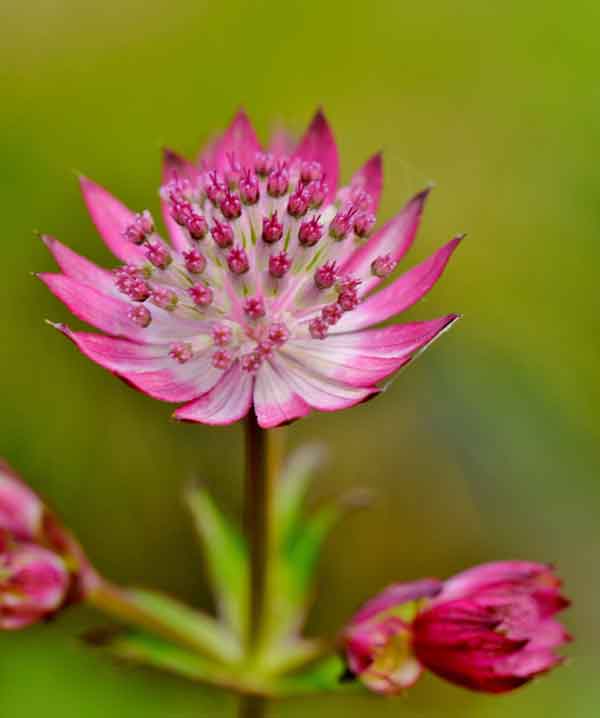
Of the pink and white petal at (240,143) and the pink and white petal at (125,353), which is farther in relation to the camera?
the pink and white petal at (240,143)

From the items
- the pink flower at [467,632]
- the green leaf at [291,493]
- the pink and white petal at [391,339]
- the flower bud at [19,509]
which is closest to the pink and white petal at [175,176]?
the pink and white petal at [391,339]

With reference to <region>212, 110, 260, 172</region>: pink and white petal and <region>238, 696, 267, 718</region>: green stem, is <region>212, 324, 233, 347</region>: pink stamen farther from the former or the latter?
<region>238, 696, 267, 718</region>: green stem

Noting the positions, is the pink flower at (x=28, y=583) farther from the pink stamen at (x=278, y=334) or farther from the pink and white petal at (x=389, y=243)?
the pink and white petal at (x=389, y=243)

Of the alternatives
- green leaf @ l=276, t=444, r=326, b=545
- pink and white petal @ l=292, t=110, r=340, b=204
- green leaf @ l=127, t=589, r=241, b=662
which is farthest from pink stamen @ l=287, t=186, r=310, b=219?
green leaf @ l=127, t=589, r=241, b=662

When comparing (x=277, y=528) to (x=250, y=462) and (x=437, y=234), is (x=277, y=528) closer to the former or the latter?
(x=250, y=462)

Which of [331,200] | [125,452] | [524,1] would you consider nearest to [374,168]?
[331,200]

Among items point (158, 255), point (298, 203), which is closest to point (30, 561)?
point (158, 255)
